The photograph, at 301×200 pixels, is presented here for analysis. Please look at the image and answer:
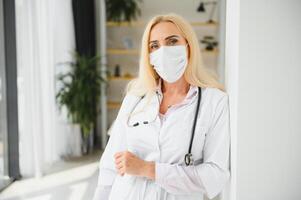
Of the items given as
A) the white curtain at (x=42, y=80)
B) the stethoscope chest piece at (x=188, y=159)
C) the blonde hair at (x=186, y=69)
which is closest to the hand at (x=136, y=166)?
the stethoscope chest piece at (x=188, y=159)

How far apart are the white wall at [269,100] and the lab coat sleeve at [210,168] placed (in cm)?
12

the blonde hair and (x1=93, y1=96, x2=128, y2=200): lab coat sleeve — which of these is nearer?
the blonde hair

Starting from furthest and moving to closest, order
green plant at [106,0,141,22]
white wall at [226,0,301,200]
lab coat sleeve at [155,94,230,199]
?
green plant at [106,0,141,22], lab coat sleeve at [155,94,230,199], white wall at [226,0,301,200]

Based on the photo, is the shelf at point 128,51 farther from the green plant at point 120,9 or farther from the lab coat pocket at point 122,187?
the lab coat pocket at point 122,187

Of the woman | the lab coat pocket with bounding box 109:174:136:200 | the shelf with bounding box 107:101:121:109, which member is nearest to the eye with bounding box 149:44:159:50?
the woman

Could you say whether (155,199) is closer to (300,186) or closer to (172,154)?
(172,154)

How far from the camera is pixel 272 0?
96 cm

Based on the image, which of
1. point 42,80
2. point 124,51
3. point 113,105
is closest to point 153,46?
point 42,80

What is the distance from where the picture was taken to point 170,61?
1.25 meters

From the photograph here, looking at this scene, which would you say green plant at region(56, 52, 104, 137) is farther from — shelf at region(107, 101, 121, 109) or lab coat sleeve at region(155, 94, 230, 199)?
lab coat sleeve at region(155, 94, 230, 199)

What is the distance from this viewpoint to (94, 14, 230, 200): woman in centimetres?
117

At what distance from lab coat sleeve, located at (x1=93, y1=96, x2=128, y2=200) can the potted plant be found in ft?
8.99

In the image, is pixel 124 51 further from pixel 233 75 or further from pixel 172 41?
pixel 233 75

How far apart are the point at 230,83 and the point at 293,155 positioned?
0.93 feet
